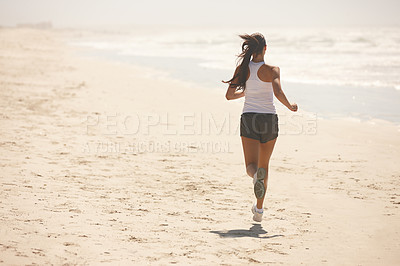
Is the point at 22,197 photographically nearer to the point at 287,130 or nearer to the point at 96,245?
the point at 96,245

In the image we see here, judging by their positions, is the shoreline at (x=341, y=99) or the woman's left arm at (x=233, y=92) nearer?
the woman's left arm at (x=233, y=92)

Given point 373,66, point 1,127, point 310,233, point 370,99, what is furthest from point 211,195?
point 373,66

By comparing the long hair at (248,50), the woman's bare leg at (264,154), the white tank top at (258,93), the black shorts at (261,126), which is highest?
the long hair at (248,50)

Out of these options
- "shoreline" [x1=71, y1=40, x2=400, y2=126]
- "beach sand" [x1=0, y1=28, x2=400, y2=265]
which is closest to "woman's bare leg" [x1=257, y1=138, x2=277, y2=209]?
"beach sand" [x1=0, y1=28, x2=400, y2=265]

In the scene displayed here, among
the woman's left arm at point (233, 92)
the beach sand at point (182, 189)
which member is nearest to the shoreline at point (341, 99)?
the beach sand at point (182, 189)

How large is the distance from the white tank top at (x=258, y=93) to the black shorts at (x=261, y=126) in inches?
2.2

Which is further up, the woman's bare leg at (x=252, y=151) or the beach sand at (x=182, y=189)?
the woman's bare leg at (x=252, y=151)

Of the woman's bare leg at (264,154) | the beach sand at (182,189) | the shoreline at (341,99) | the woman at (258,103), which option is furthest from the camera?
the shoreline at (341,99)

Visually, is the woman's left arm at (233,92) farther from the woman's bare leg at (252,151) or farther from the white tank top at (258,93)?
the woman's bare leg at (252,151)

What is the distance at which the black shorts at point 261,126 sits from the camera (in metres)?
4.36

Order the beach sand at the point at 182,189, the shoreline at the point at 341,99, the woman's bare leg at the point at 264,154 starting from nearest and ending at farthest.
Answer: the beach sand at the point at 182,189 < the woman's bare leg at the point at 264,154 < the shoreline at the point at 341,99

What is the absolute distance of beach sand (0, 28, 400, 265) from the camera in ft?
12.4

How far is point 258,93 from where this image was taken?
438 centimetres

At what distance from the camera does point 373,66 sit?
19719 mm
